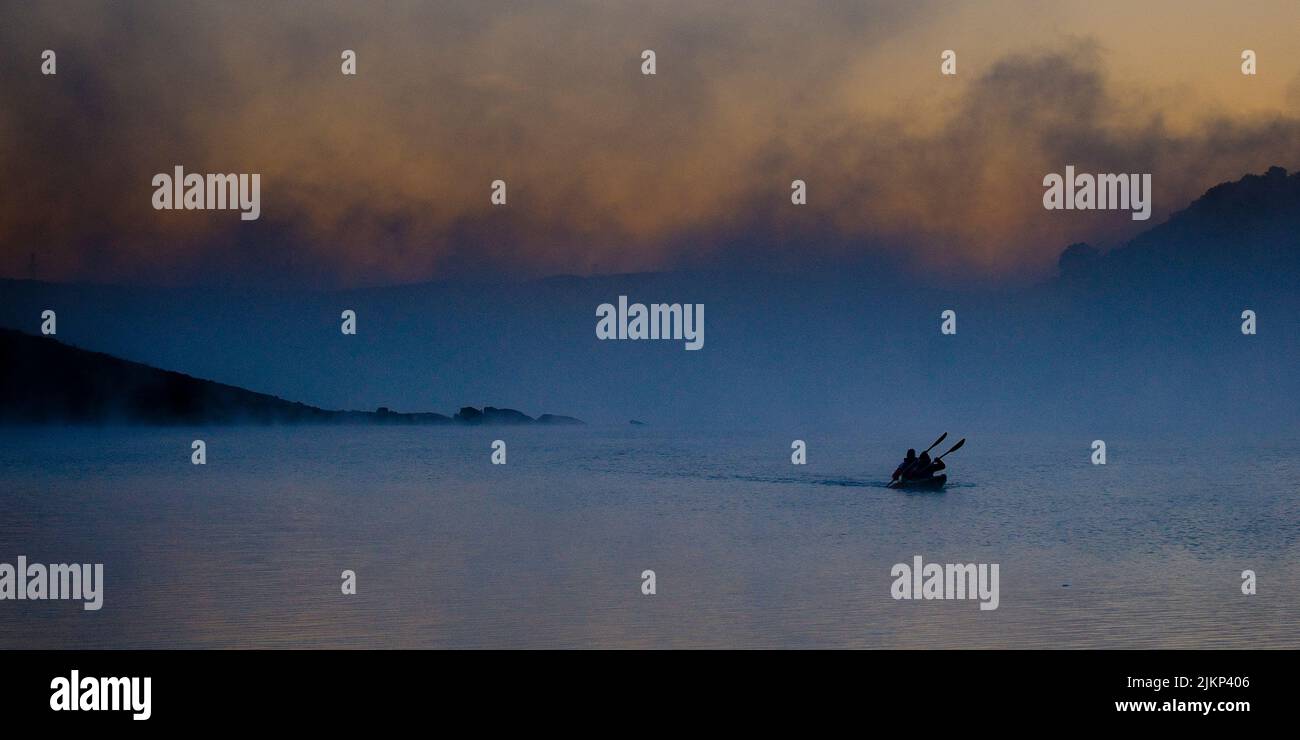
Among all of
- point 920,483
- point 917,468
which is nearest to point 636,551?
point 917,468

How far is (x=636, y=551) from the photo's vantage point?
21.6 m

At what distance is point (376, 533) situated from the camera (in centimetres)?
2403

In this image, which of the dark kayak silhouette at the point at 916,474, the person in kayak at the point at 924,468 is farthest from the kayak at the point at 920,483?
the person in kayak at the point at 924,468

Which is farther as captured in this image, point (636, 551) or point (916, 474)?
point (916, 474)

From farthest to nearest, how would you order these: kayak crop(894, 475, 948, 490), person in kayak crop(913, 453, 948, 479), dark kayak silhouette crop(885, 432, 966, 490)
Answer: kayak crop(894, 475, 948, 490) → dark kayak silhouette crop(885, 432, 966, 490) → person in kayak crop(913, 453, 948, 479)

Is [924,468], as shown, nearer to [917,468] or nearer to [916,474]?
[917,468]

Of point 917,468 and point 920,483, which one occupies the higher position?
point 917,468

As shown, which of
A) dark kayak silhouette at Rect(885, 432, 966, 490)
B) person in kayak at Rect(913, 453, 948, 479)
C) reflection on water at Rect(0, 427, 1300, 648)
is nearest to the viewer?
reflection on water at Rect(0, 427, 1300, 648)

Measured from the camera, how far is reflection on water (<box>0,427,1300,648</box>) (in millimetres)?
14523

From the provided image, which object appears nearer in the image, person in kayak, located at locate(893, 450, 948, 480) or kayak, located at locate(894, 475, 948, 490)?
person in kayak, located at locate(893, 450, 948, 480)

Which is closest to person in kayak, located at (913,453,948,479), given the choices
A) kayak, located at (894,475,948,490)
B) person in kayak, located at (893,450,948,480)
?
person in kayak, located at (893,450,948,480)

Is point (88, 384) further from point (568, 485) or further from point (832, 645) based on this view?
point (832, 645)

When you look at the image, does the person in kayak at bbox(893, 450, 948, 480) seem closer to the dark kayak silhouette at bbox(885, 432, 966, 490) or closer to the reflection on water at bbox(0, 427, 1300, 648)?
the dark kayak silhouette at bbox(885, 432, 966, 490)

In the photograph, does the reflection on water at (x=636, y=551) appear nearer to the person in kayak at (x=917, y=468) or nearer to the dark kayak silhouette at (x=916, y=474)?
the dark kayak silhouette at (x=916, y=474)
